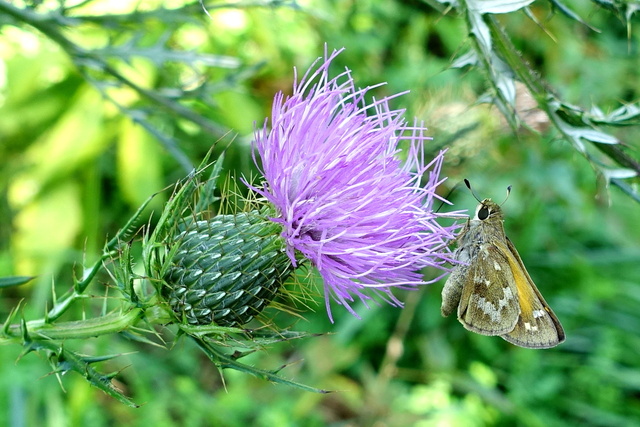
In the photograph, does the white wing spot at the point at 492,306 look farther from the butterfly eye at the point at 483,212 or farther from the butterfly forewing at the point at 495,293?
the butterfly eye at the point at 483,212

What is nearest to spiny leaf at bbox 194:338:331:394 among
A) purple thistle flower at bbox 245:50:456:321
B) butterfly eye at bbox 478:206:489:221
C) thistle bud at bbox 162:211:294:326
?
thistle bud at bbox 162:211:294:326

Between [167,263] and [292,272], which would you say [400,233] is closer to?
[292,272]

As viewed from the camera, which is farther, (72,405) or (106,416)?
(106,416)

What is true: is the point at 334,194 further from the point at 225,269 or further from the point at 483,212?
the point at 483,212

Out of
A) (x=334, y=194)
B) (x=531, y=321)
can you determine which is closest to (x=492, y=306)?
(x=531, y=321)

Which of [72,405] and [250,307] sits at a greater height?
[250,307]

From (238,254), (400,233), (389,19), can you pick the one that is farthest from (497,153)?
(238,254)
